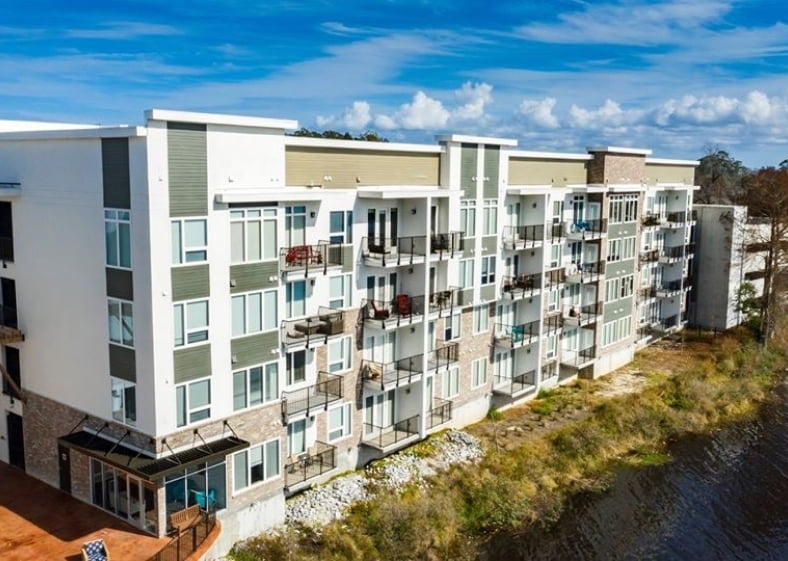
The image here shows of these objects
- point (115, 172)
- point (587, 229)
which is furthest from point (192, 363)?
point (587, 229)

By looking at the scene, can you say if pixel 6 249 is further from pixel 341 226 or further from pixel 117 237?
pixel 341 226

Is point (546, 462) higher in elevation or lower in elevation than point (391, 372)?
lower

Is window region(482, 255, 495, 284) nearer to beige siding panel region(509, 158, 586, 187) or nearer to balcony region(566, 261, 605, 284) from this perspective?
beige siding panel region(509, 158, 586, 187)

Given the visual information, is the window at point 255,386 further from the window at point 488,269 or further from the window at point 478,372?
the window at point 488,269

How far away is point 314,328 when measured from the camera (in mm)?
27391

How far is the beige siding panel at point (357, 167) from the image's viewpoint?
2675cm

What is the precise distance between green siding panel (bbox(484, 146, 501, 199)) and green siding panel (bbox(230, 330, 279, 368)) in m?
14.0

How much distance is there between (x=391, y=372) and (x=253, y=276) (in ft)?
28.7

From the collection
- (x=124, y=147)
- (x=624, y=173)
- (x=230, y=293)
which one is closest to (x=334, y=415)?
Result: (x=230, y=293)

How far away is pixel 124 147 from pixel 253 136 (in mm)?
4191

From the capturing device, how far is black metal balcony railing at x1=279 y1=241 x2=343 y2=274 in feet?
85.6

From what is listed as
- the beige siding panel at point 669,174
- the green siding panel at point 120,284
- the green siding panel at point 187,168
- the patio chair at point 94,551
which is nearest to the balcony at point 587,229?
the beige siding panel at point 669,174

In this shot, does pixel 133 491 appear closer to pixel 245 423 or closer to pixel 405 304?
pixel 245 423

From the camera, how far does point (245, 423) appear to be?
A: 25094mm
